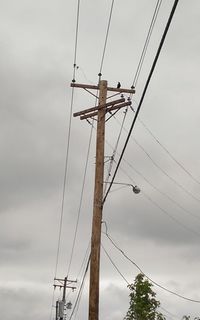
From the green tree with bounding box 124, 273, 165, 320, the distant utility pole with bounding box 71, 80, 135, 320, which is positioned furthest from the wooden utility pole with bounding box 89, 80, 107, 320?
the green tree with bounding box 124, 273, 165, 320

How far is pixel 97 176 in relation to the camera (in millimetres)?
13828

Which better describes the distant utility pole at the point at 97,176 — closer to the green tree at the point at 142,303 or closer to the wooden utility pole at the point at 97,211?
the wooden utility pole at the point at 97,211

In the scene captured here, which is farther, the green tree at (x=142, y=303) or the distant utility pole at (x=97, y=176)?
the green tree at (x=142, y=303)

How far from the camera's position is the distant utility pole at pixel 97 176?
12328mm

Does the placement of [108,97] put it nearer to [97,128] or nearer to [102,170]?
[97,128]

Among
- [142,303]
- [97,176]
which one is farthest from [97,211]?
[142,303]

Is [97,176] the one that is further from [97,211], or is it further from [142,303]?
[142,303]

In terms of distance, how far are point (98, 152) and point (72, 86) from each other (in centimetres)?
308

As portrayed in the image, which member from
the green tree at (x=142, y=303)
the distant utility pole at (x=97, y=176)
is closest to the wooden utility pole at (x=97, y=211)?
the distant utility pole at (x=97, y=176)

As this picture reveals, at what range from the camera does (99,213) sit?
43.8 feet

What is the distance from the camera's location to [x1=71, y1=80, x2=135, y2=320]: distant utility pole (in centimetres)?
1233

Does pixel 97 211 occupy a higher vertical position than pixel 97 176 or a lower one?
lower

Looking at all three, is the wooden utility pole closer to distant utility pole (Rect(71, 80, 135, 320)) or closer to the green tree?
distant utility pole (Rect(71, 80, 135, 320))

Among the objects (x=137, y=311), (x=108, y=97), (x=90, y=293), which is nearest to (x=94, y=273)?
(x=90, y=293)
